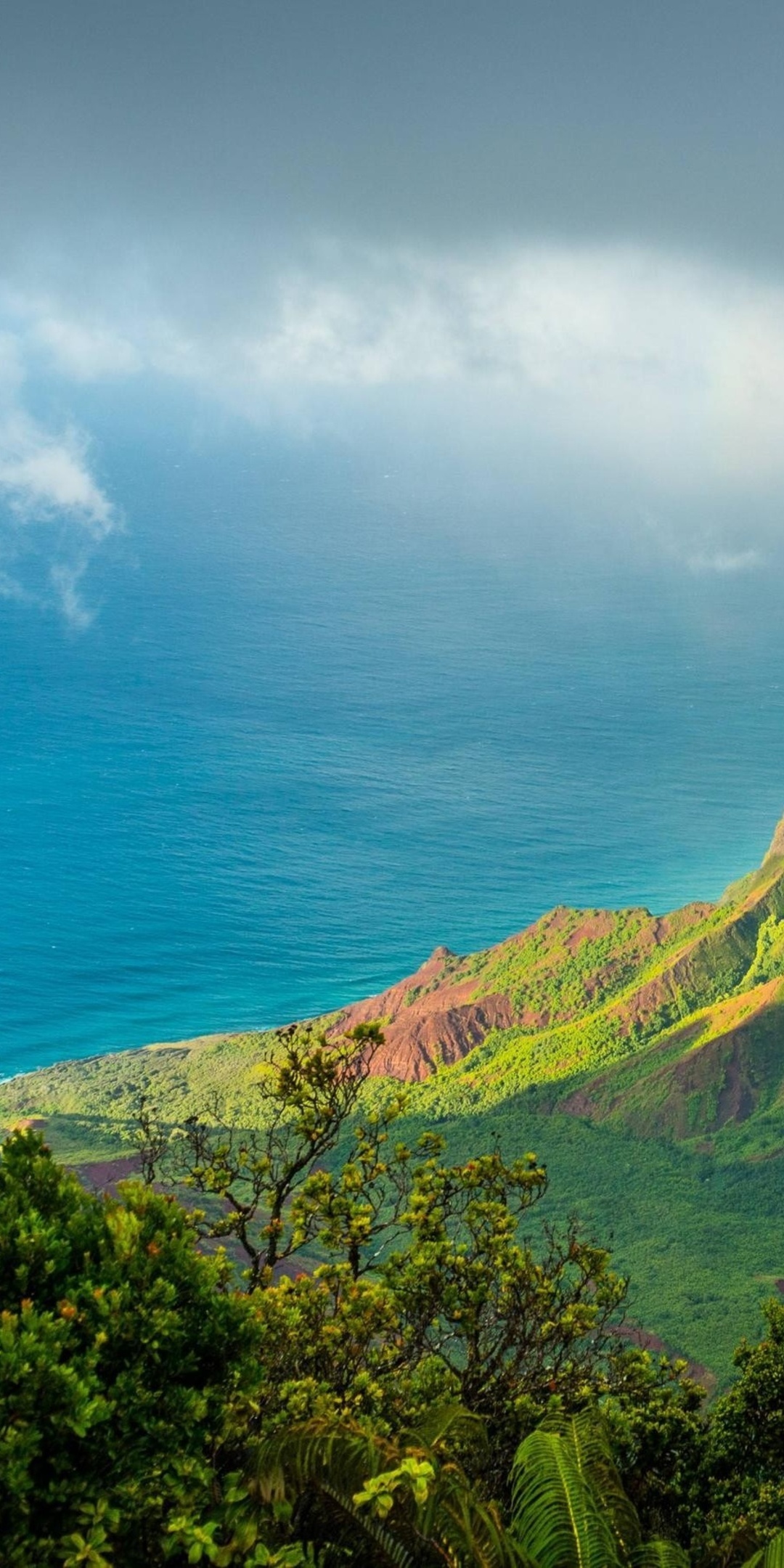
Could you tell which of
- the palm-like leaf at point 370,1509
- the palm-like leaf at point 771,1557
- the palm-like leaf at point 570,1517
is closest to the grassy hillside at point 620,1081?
the palm-like leaf at point 570,1517

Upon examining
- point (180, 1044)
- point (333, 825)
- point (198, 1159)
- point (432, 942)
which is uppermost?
point (333, 825)

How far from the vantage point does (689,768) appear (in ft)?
452

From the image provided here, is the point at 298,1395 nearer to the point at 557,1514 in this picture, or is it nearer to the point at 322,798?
the point at 557,1514

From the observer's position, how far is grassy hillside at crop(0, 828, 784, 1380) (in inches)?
1838

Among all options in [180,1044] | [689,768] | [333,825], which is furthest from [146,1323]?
[689,768]

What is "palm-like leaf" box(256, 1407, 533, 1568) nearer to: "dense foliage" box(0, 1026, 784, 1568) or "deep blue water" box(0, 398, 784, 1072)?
"dense foliage" box(0, 1026, 784, 1568)

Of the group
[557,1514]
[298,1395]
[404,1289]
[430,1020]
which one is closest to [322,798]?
[430,1020]

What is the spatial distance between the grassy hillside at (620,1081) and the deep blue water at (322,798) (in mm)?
13879

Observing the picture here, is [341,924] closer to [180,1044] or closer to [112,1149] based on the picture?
[180,1044]

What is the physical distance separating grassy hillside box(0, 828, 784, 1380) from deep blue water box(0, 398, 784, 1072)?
1388cm

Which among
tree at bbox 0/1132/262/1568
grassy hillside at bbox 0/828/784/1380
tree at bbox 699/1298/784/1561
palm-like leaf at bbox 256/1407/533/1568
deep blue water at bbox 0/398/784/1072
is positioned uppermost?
deep blue water at bbox 0/398/784/1072

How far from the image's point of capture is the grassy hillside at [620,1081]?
4669cm

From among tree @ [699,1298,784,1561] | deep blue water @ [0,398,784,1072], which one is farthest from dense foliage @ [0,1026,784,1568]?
deep blue water @ [0,398,784,1072]

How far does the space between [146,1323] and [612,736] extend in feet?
471
